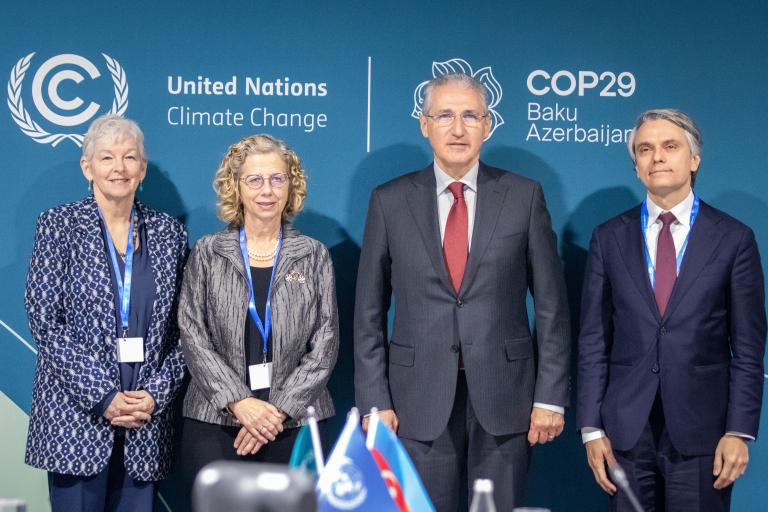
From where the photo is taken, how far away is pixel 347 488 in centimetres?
188

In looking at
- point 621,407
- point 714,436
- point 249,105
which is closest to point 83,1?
point 249,105

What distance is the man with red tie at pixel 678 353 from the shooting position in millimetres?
3193

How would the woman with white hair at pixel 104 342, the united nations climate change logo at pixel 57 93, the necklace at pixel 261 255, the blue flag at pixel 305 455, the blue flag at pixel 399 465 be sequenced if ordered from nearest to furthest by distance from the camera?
the blue flag at pixel 399 465 < the blue flag at pixel 305 455 < the woman with white hair at pixel 104 342 < the necklace at pixel 261 255 < the united nations climate change logo at pixel 57 93

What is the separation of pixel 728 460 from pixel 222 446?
5.64 feet

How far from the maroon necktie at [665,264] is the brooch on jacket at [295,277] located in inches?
48.5

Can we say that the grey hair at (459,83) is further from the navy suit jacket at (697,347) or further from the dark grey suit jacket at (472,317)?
the navy suit jacket at (697,347)

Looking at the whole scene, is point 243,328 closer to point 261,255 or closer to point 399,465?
point 261,255

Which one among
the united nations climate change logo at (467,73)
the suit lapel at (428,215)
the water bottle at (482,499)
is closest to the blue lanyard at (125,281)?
the suit lapel at (428,215)

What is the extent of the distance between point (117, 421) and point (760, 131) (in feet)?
9.26

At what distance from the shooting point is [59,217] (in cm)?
349

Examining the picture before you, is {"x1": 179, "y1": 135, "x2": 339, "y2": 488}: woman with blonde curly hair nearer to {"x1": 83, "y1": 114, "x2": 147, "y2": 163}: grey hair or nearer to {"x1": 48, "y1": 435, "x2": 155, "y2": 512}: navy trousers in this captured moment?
{"x1": 48, "y1": 435, "x2": 155, "y2": 512}: navy trousers

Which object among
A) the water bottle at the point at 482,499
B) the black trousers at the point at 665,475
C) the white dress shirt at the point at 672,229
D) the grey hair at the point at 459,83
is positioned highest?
the grey hair at the point at 459,83

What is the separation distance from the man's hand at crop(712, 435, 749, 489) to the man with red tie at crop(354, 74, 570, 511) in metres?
0.53

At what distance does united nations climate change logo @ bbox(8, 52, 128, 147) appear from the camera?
4051mm
